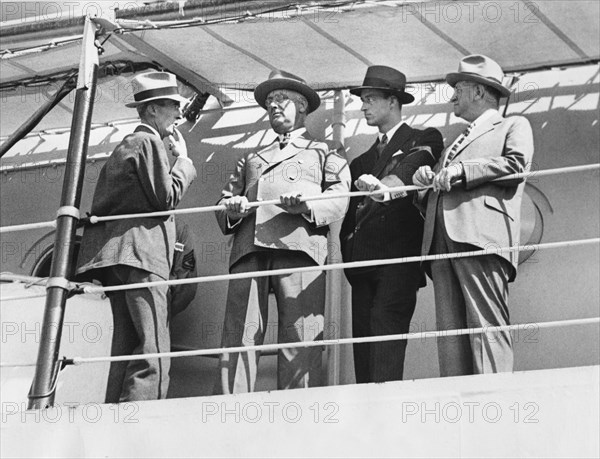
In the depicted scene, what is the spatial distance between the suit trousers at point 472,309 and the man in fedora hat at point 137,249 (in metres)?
1.10

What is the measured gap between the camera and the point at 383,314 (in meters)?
4.74

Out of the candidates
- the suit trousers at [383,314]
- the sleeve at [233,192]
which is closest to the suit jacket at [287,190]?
the sleeve at [233,192]

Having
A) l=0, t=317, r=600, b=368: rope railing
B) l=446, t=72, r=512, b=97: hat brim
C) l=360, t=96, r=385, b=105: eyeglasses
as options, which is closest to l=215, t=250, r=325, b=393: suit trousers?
l=0, t=317, r=600, b=368: rope railing

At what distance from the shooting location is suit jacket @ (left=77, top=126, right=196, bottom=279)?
4777mm

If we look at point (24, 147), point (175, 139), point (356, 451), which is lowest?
point (356, 451)

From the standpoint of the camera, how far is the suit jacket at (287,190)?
4.75m

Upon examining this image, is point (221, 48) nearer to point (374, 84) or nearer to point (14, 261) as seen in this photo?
point (374, 84)

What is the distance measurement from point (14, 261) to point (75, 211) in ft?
7.32

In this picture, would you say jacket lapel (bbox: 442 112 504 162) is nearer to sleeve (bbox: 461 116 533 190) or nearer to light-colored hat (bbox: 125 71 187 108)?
sleeve (bbox: 461 116 533 190)

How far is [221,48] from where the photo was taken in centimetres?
557

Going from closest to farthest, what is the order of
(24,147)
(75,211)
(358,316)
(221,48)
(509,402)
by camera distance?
(509,402), (75,211), (358,316), (221,48), (24,147)

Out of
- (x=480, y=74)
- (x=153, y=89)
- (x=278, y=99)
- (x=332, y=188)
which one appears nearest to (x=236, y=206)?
Answer: (x=332, y=188)

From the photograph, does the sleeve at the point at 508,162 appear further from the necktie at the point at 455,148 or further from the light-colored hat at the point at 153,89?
the light-colored hat at the point at 153,89

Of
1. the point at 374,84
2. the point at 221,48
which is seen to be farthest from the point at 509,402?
the point at 221,48
